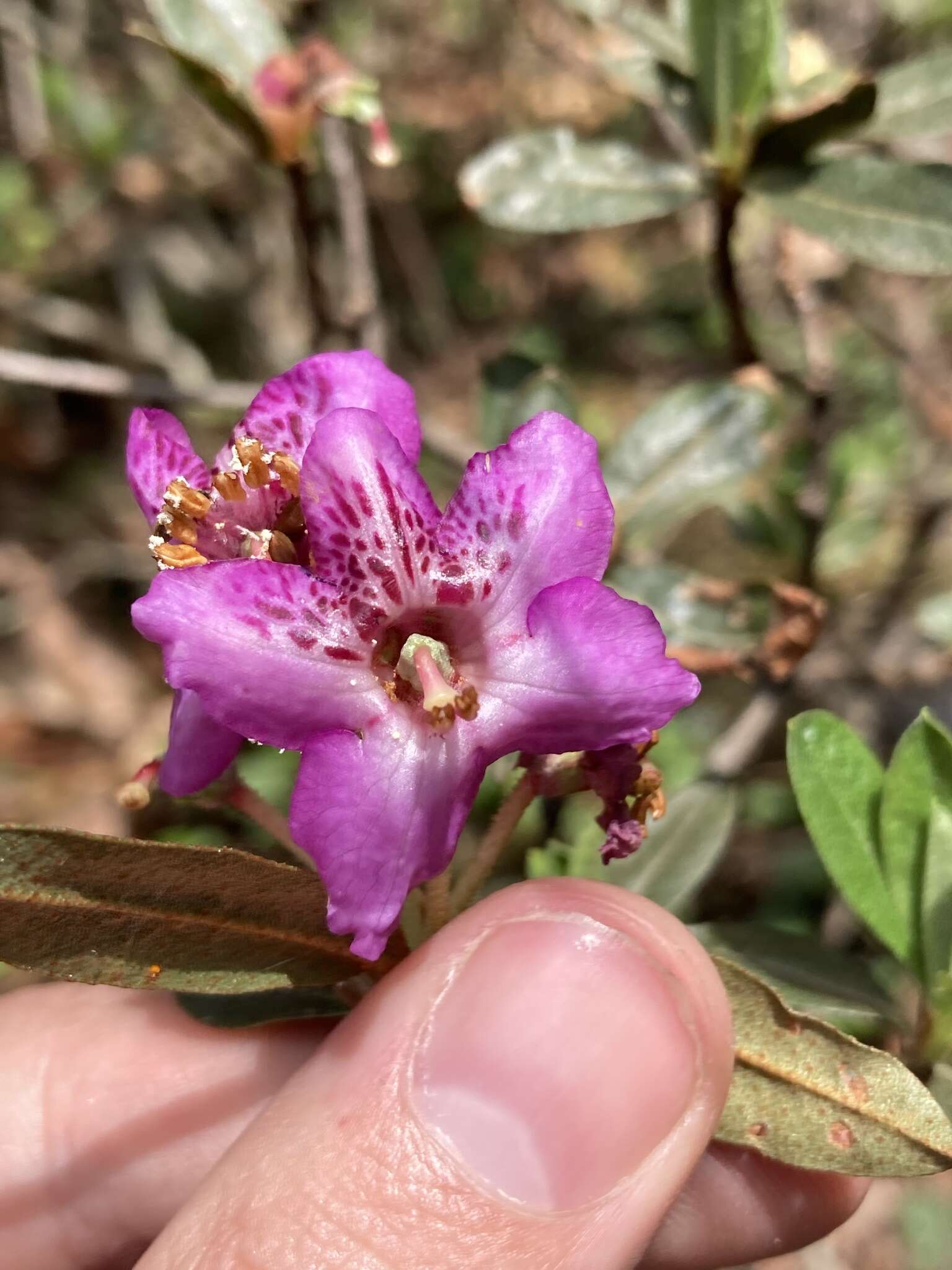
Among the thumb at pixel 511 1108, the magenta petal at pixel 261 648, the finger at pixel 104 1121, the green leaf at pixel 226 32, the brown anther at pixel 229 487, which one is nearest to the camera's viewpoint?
the magenta petal at pixel 261 648

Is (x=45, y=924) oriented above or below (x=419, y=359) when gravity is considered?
above

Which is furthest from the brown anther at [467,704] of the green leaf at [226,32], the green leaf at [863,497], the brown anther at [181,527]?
the green leaf at [863,497]

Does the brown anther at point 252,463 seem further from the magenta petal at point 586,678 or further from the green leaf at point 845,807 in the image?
the green leaf at point 845,807

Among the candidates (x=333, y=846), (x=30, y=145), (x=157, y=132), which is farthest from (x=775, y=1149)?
(x=157, y=132)

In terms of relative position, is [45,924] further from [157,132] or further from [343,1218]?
[157,132]

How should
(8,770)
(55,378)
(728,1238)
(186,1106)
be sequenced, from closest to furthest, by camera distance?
(728,1238)
(186,1106)
(55,378)
(8,770)

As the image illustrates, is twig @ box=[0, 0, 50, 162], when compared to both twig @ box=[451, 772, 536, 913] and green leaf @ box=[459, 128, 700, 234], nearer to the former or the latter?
green leaf @ box=[459, 128, 700, 234]
